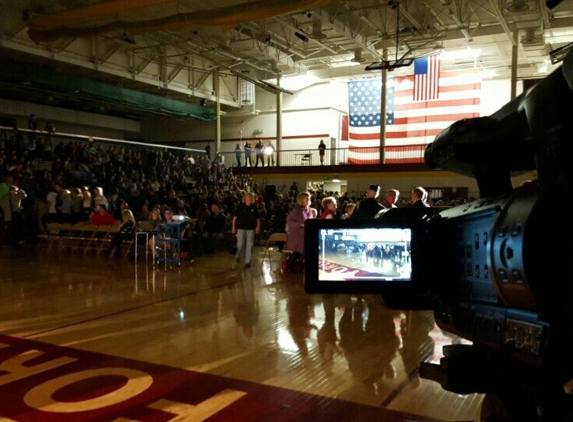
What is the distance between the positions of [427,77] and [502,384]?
18058mm

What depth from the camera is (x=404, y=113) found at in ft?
64.5

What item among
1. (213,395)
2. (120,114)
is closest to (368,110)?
(120,114)

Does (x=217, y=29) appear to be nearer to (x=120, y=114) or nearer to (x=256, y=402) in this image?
(x=120, y=114)

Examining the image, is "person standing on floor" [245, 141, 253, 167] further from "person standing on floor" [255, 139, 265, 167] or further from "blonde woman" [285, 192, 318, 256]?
"blonde woman" [285, 192, 318, 256]

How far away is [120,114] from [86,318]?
23152 millimetres

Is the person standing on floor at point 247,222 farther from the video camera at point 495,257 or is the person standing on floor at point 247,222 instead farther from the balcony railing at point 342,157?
the balcony railing at point 342,157

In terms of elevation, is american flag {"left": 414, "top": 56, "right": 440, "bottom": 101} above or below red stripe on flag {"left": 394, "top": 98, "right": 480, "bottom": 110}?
above

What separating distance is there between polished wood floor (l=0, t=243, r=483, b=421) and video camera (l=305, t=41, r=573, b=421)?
1866mm

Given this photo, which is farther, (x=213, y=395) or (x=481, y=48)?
(x=481, y=48)

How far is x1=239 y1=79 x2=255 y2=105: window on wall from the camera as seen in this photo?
25.7 metres

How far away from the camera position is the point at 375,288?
1.45 m

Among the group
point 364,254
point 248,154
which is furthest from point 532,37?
point 364,254

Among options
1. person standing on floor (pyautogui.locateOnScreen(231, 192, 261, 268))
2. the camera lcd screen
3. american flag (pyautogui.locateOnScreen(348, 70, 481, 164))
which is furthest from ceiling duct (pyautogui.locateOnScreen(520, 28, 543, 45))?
the camera lcd screen

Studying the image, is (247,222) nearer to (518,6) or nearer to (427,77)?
(518,6)
